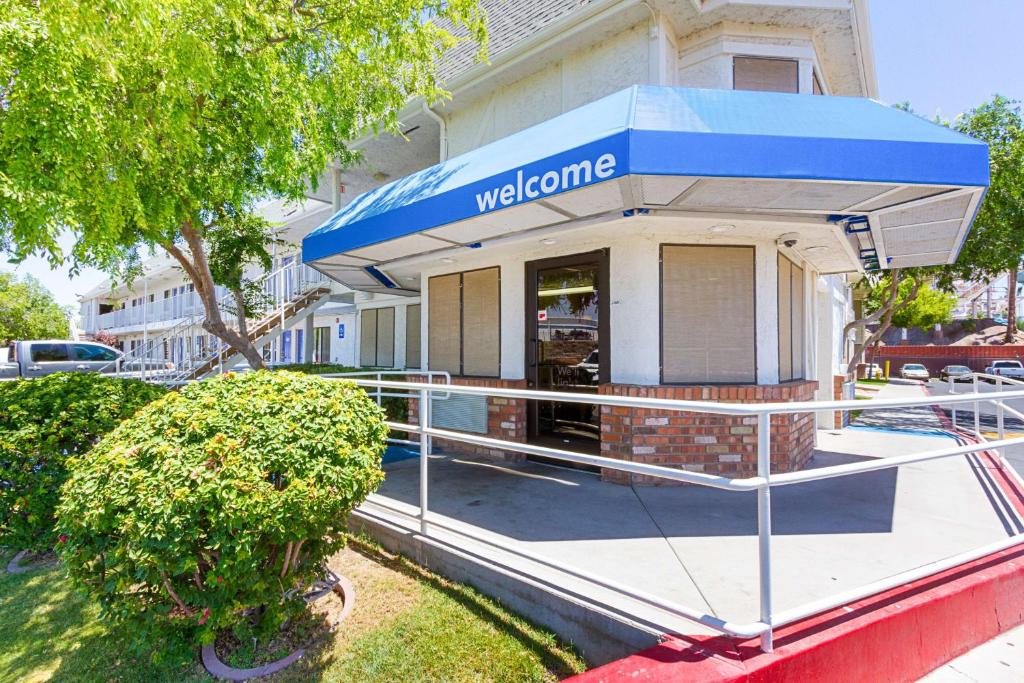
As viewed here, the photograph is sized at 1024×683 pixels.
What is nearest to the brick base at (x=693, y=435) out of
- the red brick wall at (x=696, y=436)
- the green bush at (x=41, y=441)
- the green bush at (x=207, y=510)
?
the red brick wall at (x=696, y=436)

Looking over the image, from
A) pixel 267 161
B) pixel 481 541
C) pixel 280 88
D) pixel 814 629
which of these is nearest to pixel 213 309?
pixel 267 161

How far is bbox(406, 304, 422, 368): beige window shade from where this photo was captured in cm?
1167

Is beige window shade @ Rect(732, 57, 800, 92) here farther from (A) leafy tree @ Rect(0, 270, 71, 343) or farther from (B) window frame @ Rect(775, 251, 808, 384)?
(A) leafy tree @ Rect(0, 270, 71, 343)

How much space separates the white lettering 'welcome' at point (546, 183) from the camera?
13.4 feet

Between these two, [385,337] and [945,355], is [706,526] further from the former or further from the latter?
[945,355]

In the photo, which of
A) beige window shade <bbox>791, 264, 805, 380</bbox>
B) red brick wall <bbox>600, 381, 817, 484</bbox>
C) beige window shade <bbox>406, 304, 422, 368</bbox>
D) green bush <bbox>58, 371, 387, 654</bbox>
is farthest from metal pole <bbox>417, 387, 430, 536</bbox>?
beige window shade <bbox>406, 304, 422, 368</bbox>

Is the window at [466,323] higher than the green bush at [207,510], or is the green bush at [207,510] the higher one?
the window at [466,323]

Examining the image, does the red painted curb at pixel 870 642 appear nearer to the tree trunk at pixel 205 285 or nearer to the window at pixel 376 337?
the tree trunk at pixel 205 285

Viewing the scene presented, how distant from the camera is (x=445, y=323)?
27.2ft

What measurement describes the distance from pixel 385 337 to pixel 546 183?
9282mm

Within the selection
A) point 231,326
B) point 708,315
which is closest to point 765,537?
point 708,315

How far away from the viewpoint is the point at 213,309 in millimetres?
9086

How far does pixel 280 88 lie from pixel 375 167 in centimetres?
697

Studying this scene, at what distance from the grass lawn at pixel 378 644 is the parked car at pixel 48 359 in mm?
14019
